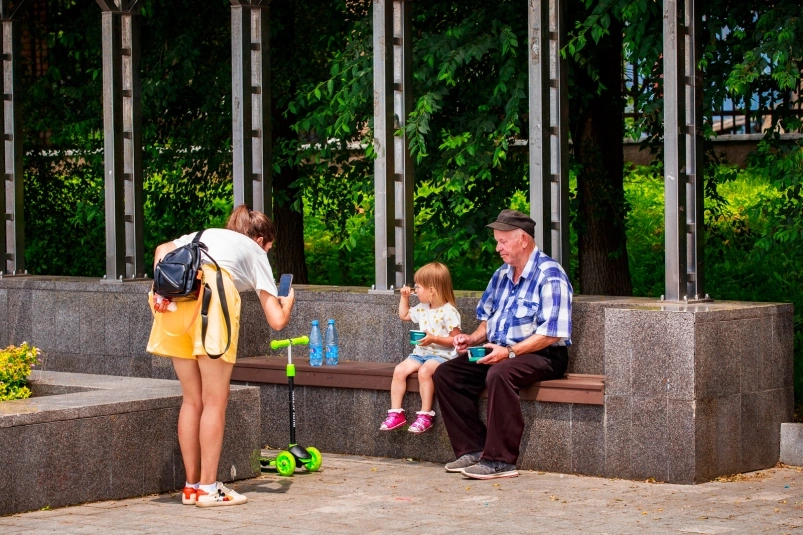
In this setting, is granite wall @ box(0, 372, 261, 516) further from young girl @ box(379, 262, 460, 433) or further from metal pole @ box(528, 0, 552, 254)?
metal pole @ box(528, 0, 552, 254)

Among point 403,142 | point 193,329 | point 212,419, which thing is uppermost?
point 403,142

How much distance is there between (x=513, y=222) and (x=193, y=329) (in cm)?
239

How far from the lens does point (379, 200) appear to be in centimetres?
1094

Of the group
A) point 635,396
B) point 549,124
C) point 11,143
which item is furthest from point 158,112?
point 635,396

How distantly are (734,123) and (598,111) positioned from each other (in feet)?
23.0

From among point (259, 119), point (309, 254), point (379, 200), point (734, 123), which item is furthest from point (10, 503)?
point (734, 123)

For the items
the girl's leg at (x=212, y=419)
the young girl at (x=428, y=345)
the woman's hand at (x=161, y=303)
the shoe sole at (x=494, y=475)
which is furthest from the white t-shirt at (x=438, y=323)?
the woman's hand at (x=161, y=303)

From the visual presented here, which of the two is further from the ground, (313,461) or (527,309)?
(527,309)

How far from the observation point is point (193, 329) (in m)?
7.82

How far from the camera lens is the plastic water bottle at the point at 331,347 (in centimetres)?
1045

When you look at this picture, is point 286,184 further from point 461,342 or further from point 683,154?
point 683,154

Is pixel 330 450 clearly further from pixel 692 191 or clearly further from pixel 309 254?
pixel 309 254

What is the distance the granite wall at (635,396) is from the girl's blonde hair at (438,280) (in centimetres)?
31

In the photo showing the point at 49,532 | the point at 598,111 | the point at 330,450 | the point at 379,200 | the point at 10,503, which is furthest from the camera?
the point at 598,111
